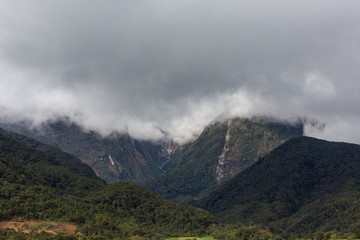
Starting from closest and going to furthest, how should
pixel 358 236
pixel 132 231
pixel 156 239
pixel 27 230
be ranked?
pixel 27 230 → pixel 156 239 → pixel 132 231 → pixel 358 236

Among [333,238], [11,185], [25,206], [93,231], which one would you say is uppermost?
[11,185]

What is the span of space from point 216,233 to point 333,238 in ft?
225

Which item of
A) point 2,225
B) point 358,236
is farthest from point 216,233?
point 2,225

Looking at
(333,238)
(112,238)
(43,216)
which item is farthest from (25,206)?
A: (333,238)

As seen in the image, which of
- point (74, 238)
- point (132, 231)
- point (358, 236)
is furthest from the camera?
point (358, 236)

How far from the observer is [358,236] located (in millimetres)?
189625

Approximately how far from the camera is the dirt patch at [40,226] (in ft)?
504

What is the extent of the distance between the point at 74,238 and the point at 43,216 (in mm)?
38088

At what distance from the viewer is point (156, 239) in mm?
166750

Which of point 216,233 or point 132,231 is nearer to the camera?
point 132,231

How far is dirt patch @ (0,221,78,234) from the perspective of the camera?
154m

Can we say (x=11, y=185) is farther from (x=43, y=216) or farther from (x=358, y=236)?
(x=358, y=236)

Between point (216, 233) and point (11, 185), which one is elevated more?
point (11, 185)

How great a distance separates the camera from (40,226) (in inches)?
6186
